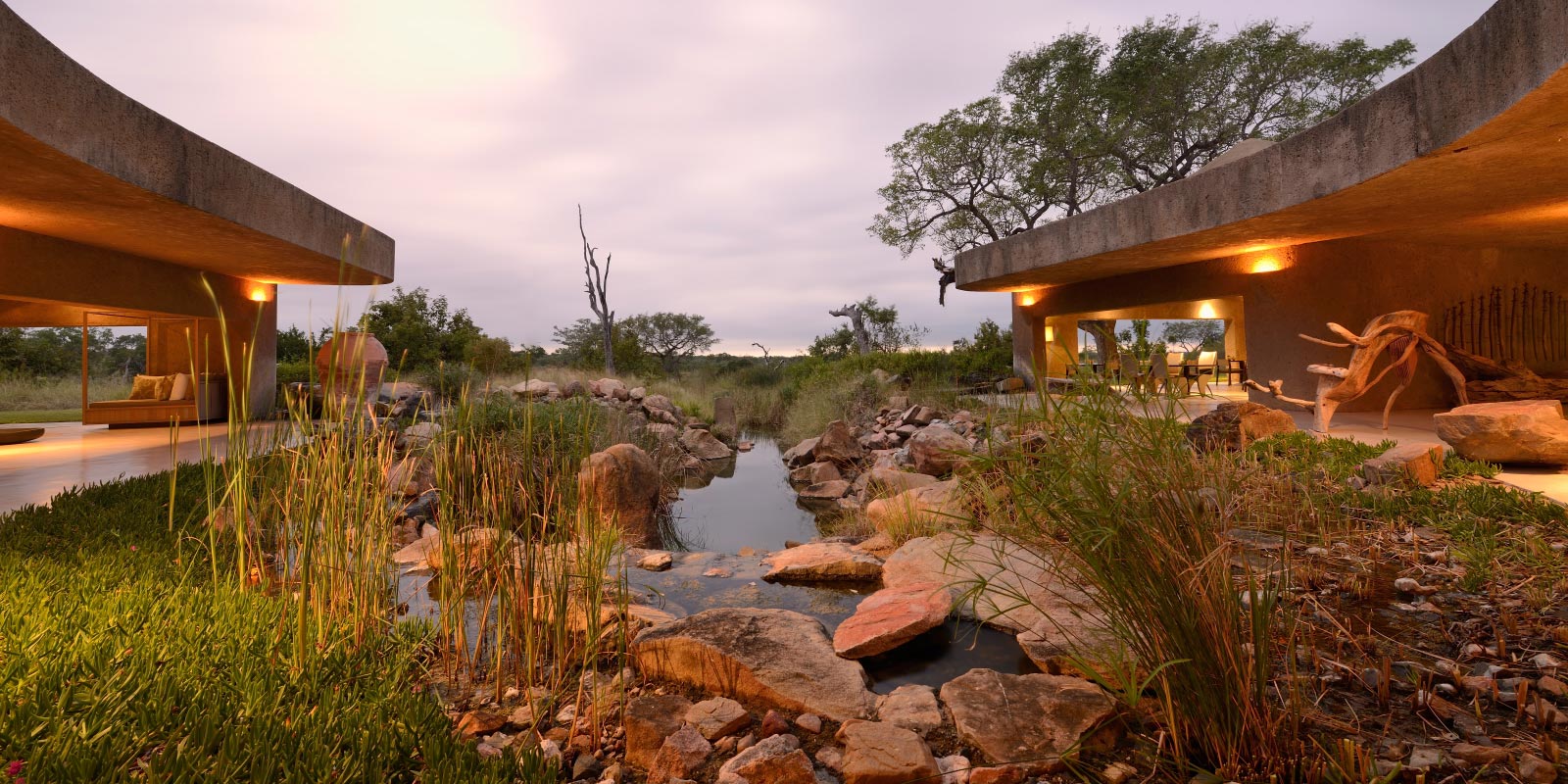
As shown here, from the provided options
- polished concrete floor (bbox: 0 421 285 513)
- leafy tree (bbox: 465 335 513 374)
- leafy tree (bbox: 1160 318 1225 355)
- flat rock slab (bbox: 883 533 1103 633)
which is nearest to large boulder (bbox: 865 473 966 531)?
flat rock slab (bbox: 883 533 1103 633)

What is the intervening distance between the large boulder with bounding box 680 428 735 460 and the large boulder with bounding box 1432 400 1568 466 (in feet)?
24.7

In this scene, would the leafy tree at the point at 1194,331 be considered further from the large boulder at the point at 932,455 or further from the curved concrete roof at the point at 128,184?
the curved concrete roof at the point at 128,184

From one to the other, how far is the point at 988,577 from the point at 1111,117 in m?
15.3

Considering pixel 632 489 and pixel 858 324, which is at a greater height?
pixel 858 324

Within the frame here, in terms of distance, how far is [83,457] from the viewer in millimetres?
6082

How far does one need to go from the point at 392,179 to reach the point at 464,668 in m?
25.7

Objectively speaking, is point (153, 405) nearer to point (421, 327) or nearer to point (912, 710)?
point (421, 327)

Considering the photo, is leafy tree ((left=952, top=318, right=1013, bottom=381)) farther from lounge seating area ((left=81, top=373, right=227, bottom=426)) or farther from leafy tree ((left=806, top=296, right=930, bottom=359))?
lounge seating area ((left=81, top=373, right=227, bottom=426))

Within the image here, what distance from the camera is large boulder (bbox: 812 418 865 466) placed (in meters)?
8.26

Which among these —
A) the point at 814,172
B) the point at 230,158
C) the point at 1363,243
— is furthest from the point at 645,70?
the point at 814,172

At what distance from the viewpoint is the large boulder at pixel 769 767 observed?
5.38 ft

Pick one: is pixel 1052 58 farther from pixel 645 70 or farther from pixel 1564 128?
pixel 1564 128

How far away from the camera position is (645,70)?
1026 cm

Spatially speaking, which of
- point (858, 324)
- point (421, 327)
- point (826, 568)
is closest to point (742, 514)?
point (826, 568)
